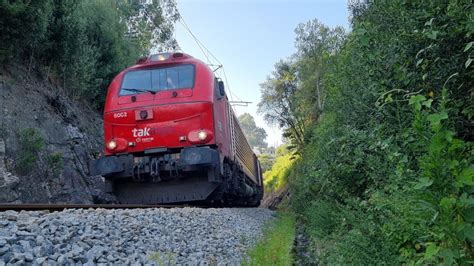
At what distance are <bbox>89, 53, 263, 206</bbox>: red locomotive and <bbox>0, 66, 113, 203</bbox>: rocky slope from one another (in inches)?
108

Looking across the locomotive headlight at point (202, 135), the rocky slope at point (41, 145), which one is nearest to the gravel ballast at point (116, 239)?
the locomotive headlight at point (202, 135)

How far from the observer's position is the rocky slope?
9.61 metres

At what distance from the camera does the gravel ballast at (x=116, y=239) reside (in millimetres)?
3074

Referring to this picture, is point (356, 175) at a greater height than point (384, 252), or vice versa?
point (356, 175)

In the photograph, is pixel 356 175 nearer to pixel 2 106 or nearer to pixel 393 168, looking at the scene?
pixel 393 168

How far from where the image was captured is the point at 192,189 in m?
8.05

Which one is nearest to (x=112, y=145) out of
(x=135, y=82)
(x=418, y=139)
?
(x=135, y=82)

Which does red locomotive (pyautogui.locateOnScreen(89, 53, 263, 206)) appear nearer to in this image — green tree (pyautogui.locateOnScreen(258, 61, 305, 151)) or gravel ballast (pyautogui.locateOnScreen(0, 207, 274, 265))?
gravel ballast (pyautogui.locateOnScreen(0, 207, 274, 265))

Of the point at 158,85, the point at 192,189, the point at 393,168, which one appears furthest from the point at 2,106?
the point at 393,168

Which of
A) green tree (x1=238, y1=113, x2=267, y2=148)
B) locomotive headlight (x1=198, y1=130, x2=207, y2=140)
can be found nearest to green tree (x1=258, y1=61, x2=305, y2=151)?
locomotive headlight (x1=198, y1=130, x2=207, y2=140)

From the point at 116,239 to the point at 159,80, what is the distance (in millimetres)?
5142

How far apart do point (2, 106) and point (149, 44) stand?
2020 cm

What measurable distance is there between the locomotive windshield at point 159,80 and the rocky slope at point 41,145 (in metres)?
3.18

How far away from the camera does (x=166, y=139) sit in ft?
26.1
